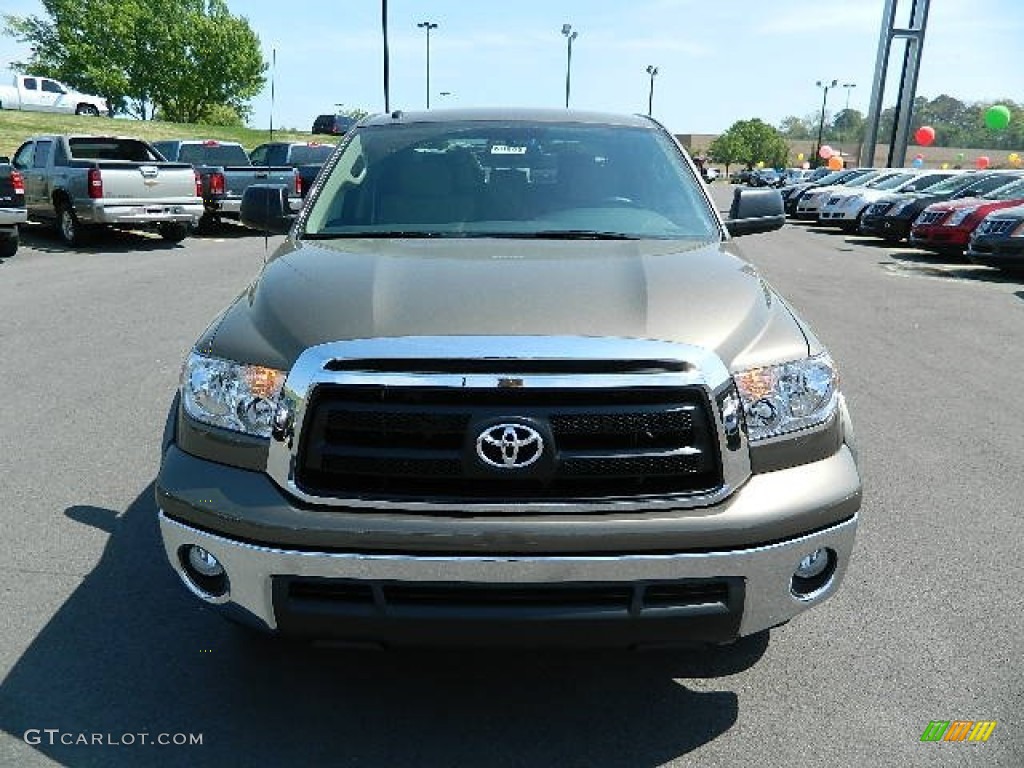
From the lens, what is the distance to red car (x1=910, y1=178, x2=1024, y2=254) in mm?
16516

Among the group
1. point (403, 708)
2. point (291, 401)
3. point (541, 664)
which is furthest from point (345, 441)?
point (541, 664)

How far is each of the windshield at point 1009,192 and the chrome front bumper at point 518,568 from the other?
17338mm

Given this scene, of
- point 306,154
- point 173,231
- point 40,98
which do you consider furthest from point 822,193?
point 40,98

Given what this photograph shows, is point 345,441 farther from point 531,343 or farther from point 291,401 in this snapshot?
point 531,343

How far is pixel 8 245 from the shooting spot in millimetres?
14938

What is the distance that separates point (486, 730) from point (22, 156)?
18.3 metres

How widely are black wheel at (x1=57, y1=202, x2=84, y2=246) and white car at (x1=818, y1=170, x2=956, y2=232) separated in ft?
58.8

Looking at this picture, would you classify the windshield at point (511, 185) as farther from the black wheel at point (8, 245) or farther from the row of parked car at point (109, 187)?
the black wheel at point (8, 245)

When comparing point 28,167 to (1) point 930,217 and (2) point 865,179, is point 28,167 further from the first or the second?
(2) point 865,179

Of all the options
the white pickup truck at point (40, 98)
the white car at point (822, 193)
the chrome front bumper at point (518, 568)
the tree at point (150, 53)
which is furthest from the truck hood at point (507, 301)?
the tree at point (150, 53)

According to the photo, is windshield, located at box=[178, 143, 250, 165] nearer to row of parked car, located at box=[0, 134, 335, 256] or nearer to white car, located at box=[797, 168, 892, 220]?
row of parked car, located at box=[0, 134, 335, 256]

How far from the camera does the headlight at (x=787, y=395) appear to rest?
2559 mm

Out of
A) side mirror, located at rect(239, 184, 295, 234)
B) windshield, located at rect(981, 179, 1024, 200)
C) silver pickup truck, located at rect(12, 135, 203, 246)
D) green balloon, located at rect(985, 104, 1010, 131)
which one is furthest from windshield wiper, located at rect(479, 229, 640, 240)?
green balloon, located at rect(985, 104, 1010, 131)

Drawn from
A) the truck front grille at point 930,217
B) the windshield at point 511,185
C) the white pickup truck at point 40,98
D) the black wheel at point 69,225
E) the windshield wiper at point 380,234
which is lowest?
the black wheel at point 69,225
